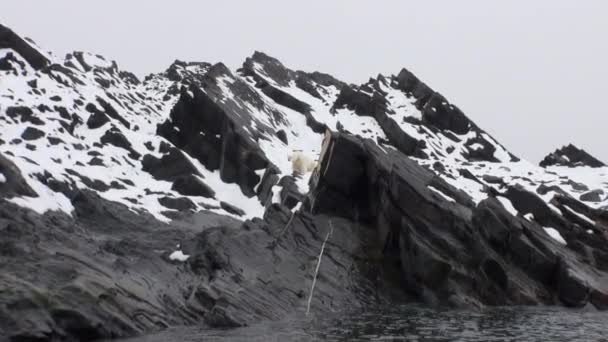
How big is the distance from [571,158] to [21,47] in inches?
5367

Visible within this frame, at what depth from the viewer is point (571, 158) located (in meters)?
134

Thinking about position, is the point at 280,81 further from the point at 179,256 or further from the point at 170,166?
the point at 179,256

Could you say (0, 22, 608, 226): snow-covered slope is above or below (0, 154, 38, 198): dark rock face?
above

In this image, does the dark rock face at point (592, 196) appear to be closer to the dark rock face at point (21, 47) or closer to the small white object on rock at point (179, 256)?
the small white object on rock at point (179, 256)

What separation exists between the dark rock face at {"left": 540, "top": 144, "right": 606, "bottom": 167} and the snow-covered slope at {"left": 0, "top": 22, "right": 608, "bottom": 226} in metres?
2.20

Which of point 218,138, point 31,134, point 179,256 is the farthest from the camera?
point 218,138

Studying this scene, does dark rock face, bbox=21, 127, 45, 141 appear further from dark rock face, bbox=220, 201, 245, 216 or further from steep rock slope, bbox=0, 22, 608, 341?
dark rock face, bbox=220, 201, 245, 216

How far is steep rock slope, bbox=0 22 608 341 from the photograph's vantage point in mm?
43969

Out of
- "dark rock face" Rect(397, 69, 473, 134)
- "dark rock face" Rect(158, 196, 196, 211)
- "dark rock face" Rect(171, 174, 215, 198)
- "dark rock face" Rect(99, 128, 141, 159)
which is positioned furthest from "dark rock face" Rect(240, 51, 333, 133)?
"dark rock face" Rect(158, 196, 196, 211)

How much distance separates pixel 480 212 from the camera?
64812 mm

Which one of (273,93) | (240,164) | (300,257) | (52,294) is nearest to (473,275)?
(300,257)

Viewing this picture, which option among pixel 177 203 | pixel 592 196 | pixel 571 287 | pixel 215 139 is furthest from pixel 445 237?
pixel 215 139

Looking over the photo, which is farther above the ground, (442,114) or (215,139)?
(442,114)

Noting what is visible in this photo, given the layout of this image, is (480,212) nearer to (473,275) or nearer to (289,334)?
(473,275)
